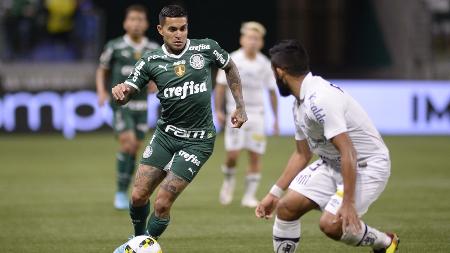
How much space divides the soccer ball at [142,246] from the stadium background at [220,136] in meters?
1.16

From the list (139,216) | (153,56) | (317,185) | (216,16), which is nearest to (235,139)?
(139,216)

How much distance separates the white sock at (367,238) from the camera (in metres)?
7.32

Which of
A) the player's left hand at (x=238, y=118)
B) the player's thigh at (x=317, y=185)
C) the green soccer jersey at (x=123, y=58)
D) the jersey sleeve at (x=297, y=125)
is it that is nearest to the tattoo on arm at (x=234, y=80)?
the player's left hand at (x=238, y=118)

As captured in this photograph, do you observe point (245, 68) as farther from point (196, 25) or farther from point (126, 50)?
point (196, 25)

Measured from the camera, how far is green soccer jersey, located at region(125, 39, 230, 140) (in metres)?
8.58

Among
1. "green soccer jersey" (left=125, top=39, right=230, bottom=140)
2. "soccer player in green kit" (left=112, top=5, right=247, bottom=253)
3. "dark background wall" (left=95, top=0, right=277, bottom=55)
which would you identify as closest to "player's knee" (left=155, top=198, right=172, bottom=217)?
"soccer player in green kit" (left=112, top=5, right=247, bottom=253)

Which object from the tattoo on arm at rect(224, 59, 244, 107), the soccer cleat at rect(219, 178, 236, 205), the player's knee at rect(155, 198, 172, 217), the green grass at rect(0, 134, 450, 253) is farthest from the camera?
the soccer cleat at rect(219, 178, 236, 205)

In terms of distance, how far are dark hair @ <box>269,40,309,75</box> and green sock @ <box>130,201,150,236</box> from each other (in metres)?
2.18

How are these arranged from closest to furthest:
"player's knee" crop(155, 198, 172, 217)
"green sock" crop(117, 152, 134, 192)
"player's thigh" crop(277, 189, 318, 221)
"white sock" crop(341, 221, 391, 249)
Answer: "white sock" crop(341, 221, 391, 249) → "player's thigh" crop(277, 189, 318, 221) → "player's knee" crop(155, 198, 172, 217) → "green sock" crop(117, 152, 134, 192)

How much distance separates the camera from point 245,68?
510 inches

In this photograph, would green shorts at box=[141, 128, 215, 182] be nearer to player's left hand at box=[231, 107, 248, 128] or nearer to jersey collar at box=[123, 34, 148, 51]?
player's left hand at box=[231, 107, 248, 128]

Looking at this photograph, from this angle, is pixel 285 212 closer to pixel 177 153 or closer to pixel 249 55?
pixel 177 153

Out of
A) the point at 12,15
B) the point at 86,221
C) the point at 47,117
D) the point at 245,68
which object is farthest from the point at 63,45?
the point at 86,221

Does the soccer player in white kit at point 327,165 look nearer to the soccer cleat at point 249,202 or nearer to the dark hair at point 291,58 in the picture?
the dark hair at point 291,58
